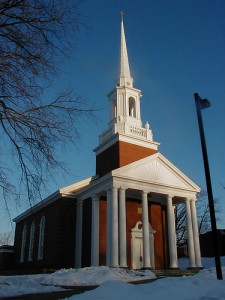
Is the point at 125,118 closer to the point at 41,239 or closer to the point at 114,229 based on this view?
the point at 114,229

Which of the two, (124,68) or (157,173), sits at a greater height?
(124,68)

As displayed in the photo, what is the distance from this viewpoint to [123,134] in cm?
2891

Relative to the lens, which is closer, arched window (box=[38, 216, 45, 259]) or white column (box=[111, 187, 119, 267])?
white column (box=[111, 187, 119, 267])

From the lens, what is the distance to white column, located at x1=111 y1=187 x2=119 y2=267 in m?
21.7

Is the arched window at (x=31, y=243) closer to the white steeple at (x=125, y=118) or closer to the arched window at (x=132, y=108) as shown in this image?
the white steeple at (x=125, y=118)

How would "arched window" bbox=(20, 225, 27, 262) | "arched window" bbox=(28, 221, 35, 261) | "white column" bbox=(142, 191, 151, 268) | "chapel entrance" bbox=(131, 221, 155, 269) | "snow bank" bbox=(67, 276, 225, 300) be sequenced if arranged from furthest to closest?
"arched window" bbox=(20, 225, 27, 262) → "arched window" bbox=(28, 221, 35, 261) → "chapel entrance" bbox=(131, 221, 155, 269) → "white column" bbox=(142, 191, 151, 268) → "snow bank" bbox=(67, 276, 225, 300)

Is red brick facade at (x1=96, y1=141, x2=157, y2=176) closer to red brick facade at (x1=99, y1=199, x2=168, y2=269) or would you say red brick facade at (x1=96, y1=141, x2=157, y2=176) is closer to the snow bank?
red brick facade at (x1=99, y1=199, x2=168, y2=269)

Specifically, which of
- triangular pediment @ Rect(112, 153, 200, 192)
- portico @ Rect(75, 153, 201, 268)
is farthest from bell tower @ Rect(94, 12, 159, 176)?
portico @ Rect(75, 153, 201, 268)

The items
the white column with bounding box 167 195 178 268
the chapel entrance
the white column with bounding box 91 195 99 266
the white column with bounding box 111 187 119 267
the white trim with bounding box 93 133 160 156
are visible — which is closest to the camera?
the white column with bounding box 111 187 119 267

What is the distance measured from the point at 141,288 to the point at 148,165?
17.9 metres

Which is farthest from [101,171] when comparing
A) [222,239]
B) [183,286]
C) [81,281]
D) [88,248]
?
[183,286]

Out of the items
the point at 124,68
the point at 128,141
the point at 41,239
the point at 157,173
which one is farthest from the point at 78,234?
the point at 124,68

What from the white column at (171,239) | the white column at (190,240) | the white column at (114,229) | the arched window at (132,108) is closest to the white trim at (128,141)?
the arched window at (132,108)

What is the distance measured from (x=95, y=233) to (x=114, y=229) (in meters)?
2.97
